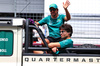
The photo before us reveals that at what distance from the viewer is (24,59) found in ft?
9.51

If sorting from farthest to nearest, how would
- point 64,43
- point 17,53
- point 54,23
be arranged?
point 54,23 → point 64,43 → point 17,53

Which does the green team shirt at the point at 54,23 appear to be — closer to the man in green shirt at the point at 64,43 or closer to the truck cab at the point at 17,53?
the man in green shirt at the point at 64,43

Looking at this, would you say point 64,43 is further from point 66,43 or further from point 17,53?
point 17,53

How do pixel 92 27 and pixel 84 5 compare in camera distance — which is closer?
pixel 92 27

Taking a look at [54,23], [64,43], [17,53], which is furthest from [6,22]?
[54,23]

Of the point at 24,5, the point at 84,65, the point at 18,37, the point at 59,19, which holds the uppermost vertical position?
the point at 24,5

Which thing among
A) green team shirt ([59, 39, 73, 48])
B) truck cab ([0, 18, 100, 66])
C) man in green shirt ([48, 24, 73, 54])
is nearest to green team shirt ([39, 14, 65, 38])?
man in green shirt ([48, 24, 73, 54])

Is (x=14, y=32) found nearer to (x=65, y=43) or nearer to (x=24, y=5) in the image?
(x=65, y=43)

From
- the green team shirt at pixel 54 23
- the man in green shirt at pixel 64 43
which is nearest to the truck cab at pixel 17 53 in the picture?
the man in green shirt at pixel 64 43

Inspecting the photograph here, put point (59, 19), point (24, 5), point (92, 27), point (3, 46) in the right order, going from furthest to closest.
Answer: point (24, 5) < point (92, 27) < point (59, 19) < point (3, 46)

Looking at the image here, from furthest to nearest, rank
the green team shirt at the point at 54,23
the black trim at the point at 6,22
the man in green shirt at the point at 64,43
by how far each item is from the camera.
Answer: the green team shirt at the point at 54,23 → the man in green shirt at the point at 64,43 → the black trim at the point at 6,22

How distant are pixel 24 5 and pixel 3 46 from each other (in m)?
5.36

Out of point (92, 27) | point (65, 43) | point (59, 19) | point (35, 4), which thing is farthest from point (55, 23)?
point (35, 4)

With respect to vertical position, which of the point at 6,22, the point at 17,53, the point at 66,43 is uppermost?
the point at 6,22
